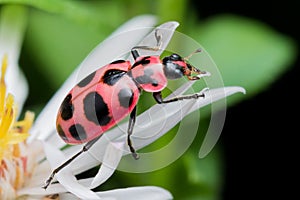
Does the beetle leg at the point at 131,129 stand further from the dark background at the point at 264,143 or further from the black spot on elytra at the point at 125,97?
the dark background at the point at 264,143

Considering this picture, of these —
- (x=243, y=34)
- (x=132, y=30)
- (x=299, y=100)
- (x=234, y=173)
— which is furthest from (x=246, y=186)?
(x=132, y=30)

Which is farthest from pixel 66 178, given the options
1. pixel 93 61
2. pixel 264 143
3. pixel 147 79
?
pixel 264 143

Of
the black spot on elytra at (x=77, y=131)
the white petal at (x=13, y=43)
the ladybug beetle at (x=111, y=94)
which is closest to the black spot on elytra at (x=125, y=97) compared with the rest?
the ladybug beetle at (x=111, y=94)

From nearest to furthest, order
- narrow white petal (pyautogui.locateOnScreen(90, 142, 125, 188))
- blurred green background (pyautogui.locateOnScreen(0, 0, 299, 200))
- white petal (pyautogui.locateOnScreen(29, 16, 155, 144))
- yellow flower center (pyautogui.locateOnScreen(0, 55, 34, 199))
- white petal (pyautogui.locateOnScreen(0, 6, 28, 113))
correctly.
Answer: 1. narrow white petal (pyautogui.locateOnScreen(90, 142, 125, 188))
2. yellow flower center (pyautogui.locateOnScreen(0, 55, 34, 199))
3. white petal (pyautogui.locateOnScreen(29, 16, 155, 144))
4. white petal (pyautogui.locateOnScreen(0, 6, 28, 113))
5. blurred green background (pyautogui.locateOnScreen(0, 0, 299, 200))

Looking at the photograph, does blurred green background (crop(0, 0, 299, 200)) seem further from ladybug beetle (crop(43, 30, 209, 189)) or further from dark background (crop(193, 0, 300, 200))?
ladybug beetle (crop(43, 30, 209, 189))

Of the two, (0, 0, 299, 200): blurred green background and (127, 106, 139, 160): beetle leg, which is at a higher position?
(127, 106, 139, 160): beetle leg

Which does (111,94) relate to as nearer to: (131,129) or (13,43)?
(131,129)

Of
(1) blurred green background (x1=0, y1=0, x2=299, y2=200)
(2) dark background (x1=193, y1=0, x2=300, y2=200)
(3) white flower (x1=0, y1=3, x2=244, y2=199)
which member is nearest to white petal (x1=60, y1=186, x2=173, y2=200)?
(3) white flower (x1=0, y1=3, x2=244, y2=199)
